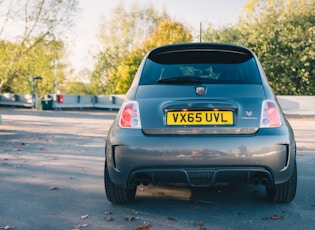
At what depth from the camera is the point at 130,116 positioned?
372 cm

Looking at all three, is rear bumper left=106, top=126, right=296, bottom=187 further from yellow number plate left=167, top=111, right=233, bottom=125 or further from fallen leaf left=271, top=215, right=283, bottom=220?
fallen leaf left=271, top=215, right=283, bottom=220

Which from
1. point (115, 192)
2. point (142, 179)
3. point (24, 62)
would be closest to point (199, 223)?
point (142, 179)

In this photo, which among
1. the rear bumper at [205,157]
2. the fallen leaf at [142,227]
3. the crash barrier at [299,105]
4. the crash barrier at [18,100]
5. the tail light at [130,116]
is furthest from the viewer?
the crash barrier at [18,100]

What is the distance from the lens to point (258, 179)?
3.58 m

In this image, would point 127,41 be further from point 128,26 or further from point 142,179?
point 142,179

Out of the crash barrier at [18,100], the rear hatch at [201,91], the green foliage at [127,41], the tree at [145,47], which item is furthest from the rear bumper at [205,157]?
the green foliage at [127,41]

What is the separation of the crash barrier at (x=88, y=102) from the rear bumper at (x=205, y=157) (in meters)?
22.9

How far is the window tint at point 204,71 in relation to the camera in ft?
12.6

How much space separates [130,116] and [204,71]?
0.88 metres

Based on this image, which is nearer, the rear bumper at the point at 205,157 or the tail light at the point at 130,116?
the rear bumper at the point at 205,157

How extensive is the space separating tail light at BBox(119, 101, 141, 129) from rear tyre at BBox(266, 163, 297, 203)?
1456mm

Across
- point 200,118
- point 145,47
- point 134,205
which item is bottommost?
point 134,205

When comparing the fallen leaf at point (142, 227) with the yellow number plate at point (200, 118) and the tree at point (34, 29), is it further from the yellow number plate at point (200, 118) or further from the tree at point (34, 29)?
the tree at point (34, 29)

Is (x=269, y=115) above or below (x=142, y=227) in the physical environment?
above
